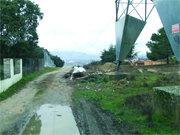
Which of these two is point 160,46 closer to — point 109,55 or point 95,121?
point 109,55

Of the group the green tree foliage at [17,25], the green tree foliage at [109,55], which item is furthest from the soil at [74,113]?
the green tree foliage at [109,55]

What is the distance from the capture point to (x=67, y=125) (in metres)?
4.86

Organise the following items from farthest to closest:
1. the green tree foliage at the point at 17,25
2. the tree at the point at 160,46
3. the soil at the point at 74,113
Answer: the tree at the point at 160,46
the green tree foliage at the point at 17,25
the soil at the point at 74,113

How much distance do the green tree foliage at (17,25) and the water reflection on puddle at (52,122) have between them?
12856 millimetres

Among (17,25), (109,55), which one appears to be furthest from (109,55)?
(17,25)

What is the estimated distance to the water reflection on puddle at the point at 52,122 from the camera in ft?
14.6

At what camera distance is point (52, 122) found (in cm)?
510

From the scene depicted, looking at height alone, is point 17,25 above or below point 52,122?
above

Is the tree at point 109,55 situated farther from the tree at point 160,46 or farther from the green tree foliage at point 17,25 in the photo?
the green tree foliage at point 17,25

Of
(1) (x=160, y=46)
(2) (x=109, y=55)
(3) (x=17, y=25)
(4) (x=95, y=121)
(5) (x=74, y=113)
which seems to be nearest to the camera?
(4) (x=95, y=121)

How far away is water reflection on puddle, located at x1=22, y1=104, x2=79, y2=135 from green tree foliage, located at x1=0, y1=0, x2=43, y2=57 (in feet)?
42.2

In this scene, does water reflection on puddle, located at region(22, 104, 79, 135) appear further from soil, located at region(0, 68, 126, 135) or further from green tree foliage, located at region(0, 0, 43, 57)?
green tree foliage, located at region(0, 0, 43, 57)

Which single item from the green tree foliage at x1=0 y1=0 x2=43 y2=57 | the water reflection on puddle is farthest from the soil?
the green tree foliage at x1=0 y1=0 x2=43 y2=57

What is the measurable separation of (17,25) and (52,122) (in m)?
14.4
